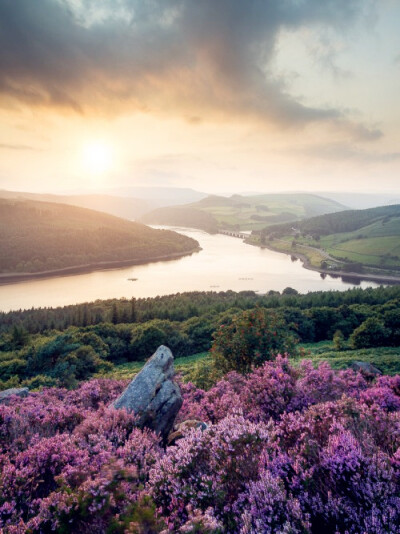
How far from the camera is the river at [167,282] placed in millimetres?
100875

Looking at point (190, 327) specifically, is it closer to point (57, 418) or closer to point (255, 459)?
point (57, 418)

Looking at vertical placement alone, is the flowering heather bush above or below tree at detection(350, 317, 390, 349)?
above

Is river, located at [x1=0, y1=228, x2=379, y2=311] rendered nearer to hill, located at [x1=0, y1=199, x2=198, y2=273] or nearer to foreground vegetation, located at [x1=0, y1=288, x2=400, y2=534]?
hill, located at [x1=0, y1=199, x2=198, y2=273]

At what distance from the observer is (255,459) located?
5.02 m

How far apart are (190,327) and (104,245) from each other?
14313cm

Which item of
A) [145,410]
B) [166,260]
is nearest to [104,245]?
[166,260]

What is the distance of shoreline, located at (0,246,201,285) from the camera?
127188 millimetres

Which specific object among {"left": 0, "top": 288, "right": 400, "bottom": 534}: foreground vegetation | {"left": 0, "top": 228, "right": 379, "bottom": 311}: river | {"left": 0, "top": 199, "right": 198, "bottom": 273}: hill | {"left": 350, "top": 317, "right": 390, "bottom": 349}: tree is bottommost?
{"left": 0, "top": 228, "right": 379, "bottom": 311}: river

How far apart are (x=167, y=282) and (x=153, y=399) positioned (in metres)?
110

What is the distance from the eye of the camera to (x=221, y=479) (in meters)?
4.82

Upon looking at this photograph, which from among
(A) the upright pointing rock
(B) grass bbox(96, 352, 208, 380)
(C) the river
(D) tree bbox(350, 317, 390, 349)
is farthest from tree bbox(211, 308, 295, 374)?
(C) the river

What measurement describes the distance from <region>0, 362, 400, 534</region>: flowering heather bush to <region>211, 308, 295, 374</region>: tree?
8.31m

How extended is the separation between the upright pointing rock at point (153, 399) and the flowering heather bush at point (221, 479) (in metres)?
1.57

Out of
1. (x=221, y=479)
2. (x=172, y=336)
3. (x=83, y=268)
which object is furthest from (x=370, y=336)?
(x=83, y=268)
